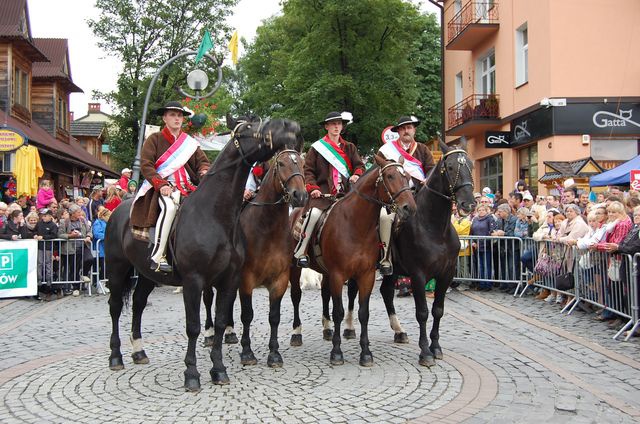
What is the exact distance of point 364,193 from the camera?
6.68m

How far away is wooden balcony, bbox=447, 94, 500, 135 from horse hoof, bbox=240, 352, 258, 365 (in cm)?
1896

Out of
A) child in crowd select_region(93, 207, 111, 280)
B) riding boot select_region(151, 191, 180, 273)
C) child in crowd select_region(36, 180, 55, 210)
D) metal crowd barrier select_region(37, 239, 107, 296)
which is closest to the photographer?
riding boot select_region(151, 191, 180, 273)

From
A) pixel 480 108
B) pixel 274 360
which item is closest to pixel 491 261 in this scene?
pixel 274 360

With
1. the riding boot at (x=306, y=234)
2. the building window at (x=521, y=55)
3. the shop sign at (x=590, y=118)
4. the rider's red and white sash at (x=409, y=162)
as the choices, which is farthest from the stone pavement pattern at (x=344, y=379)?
the building window at (x=521, y=55)

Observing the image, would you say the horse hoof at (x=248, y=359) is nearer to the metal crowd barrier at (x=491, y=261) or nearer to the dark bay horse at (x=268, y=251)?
the dark bay horse at (x=268, y=251)

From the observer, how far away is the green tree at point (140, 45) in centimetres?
3472

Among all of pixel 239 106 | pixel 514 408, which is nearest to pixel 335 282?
pixel 514 408

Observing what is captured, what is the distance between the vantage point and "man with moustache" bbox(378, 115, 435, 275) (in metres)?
7.07

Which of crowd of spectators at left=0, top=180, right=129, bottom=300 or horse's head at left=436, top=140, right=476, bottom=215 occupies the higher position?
horse's head at left=436, top=140, right=476, bottom=215

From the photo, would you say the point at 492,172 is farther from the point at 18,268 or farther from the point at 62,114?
the point at 62,114

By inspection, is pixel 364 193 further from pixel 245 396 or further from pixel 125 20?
pixel 125 20

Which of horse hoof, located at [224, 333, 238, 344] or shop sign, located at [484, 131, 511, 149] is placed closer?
horse hoof, located at [224, 333, 238, 344]

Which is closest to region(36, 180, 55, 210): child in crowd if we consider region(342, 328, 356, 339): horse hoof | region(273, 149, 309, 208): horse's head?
region(342, 328, 356, 339): horse hoof

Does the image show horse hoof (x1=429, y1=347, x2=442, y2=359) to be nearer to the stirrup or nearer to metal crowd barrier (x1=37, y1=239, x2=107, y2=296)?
the stirrup
